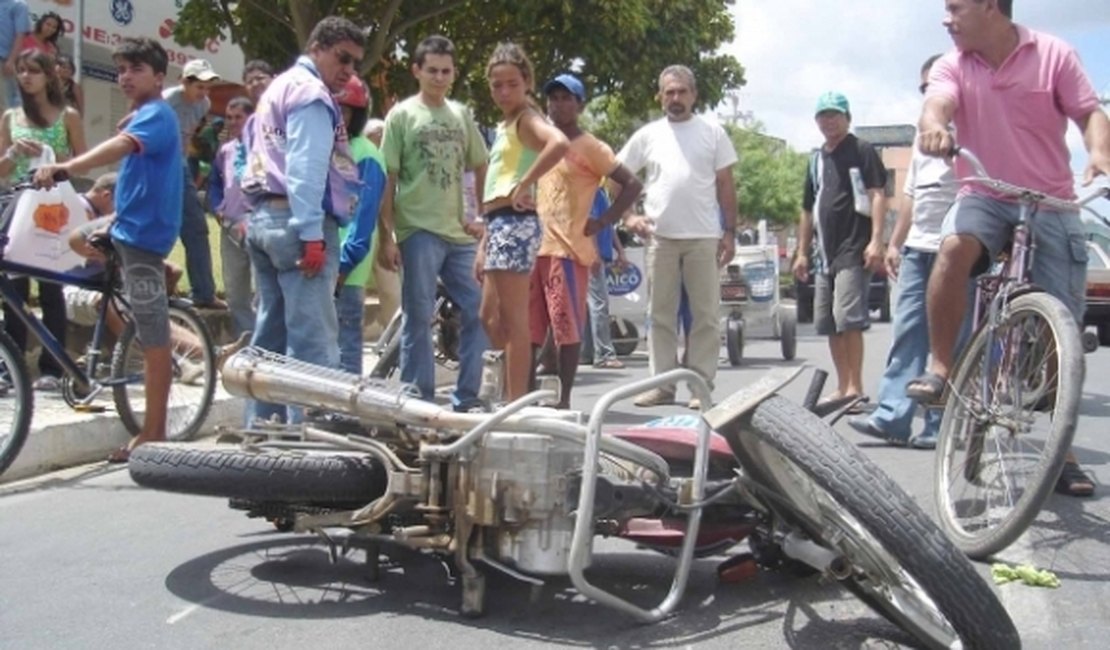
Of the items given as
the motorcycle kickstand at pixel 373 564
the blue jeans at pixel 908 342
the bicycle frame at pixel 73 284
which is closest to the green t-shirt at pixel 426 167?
the bicycle frame at pixel 73 284

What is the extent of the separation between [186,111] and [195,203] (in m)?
0.92

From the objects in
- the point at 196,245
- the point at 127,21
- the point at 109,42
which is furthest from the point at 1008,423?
the point at 127,21

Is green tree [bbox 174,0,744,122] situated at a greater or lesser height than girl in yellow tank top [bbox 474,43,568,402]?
greater

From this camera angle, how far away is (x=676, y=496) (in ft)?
10.3

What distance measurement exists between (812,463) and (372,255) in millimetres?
4002

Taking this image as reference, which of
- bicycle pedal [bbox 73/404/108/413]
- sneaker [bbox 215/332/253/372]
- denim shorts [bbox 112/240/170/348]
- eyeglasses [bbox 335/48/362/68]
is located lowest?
bicycle pedal [bbox 73/404/108/413]

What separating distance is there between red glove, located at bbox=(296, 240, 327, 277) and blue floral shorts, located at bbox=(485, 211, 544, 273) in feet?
3.89

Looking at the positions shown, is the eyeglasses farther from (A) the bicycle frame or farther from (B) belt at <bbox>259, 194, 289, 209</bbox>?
(A) the bicycle frame

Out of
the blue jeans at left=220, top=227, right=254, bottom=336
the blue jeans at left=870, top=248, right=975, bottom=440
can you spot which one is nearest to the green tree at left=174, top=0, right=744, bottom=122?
the blue jeans at left=220, top=227, right=254, bottom=336

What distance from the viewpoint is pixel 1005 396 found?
3.86 metres

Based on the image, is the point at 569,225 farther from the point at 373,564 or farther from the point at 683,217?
the point at 373,564

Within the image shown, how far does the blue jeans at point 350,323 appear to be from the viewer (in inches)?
242

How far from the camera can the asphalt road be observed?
3.10 metres

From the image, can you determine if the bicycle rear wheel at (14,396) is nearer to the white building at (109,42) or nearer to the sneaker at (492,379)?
the sneaker at (492,379)
